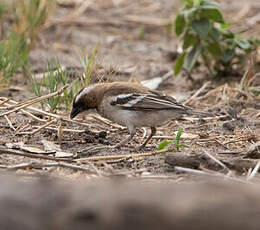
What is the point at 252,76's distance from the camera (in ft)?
26.8

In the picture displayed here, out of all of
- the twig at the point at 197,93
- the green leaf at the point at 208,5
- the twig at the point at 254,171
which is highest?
the green leaf at the point at 208,5

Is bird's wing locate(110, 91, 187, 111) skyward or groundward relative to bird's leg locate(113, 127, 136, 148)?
skyward

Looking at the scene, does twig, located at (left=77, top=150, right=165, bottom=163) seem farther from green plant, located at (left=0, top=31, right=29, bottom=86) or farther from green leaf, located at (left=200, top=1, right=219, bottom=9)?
green leaf, located at (left=200, top=1, right=219, bottom=9)

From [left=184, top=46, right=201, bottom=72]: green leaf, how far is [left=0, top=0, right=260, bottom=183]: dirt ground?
0.38 m

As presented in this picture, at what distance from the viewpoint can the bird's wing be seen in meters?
5.93

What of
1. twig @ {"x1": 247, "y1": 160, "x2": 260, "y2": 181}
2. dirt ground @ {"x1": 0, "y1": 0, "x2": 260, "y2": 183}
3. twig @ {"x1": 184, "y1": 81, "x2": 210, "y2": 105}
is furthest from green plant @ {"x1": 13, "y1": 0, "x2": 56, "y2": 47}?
twig @ {"x1": 247, "y1": 160, "x2": 260, "y2": 181}

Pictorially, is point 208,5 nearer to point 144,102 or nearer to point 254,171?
point 144,102

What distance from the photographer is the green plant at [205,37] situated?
7871 millimetres

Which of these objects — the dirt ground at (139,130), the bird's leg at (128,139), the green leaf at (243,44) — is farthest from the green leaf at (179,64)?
the bird's leg at (128,139)

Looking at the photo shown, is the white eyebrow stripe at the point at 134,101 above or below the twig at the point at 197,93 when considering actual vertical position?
above

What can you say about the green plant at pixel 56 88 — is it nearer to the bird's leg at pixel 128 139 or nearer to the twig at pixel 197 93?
the bird's leg at pixel 128 139

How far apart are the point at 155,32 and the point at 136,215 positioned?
9727mm

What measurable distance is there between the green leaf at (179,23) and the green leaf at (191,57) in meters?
0.37

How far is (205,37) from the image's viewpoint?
7887 mm
